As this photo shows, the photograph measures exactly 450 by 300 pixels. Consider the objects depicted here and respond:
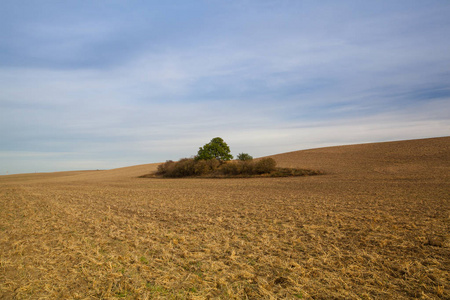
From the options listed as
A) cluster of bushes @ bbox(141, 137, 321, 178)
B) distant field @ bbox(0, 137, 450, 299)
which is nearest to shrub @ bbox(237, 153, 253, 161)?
cluster of bushes @ bbox(141, 137, 321, 178)

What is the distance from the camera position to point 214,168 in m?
42.0

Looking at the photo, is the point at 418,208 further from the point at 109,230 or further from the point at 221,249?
the point at 109,230

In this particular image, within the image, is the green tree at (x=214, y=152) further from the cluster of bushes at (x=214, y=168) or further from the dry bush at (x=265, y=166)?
the dry bush at (x=265, y=166)

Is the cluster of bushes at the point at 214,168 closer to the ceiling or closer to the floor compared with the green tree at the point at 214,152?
closer to the floor

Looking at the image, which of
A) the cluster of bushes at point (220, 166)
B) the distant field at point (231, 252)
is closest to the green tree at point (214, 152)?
the cluster of bushes at point (220, 166)

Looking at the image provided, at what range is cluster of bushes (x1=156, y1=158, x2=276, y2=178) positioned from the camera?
36.6 m

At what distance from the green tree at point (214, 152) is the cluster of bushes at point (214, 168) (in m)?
1.12

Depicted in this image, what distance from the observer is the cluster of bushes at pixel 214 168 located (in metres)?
36.6

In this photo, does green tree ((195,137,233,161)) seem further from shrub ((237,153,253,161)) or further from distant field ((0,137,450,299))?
distant field ((0,137,450,299))

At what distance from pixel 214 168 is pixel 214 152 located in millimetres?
3773

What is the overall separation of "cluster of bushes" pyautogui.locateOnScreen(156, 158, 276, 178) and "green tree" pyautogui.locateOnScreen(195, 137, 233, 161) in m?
1.12

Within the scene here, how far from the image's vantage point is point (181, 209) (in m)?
13.7

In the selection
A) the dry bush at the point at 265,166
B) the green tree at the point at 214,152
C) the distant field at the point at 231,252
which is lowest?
the distant field at the point at 231,252

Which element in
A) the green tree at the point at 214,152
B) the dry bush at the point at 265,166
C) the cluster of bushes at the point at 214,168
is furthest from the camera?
the green tree at the point at 214,152
